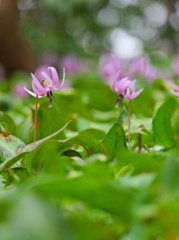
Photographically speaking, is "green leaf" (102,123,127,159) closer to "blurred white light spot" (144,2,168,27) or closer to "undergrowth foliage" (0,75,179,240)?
"undergrowth foliage" (0,75,179,240)

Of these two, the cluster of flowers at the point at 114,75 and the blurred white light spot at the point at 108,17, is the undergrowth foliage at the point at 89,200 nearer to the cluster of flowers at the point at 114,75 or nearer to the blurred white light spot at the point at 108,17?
the cluster of flowers at the point at 114,75

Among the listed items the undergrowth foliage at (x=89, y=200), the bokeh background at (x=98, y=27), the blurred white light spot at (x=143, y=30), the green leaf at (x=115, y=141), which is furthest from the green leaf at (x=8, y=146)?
the blurred white light spot at (x=143, y=30)

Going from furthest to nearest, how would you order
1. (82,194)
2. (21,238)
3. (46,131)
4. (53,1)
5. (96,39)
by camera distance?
(96,39), (53,1), (46,131), (82,194), (21,238)

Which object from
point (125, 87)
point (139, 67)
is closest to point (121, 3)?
point (139, 67)

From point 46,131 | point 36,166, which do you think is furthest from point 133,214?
point 46,131

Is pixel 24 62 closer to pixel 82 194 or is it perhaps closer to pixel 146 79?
pixel 146 79
